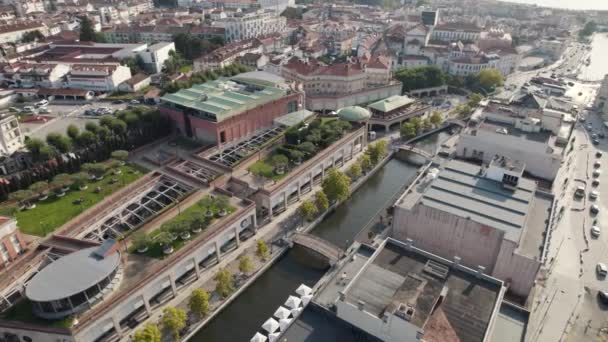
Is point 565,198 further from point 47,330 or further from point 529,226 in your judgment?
point 47,330

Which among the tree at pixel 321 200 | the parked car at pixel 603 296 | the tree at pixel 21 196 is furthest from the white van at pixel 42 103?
the parked car at pixel 603 296

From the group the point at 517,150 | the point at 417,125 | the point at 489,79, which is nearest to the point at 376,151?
Answer: the point at 417,125

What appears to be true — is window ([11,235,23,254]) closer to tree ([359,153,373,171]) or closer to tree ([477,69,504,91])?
tree ([359,153,373,171])

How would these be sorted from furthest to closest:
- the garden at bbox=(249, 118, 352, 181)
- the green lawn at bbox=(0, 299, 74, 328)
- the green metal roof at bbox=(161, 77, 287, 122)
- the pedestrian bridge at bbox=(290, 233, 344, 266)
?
the green metal roof at bbox=(161, 77, 287, 122) < the garden at bbox=(249, 118, 352, 181) < the pedestrian bridge at bbox=(290, 233, 344, 266) < the green lawn at bbox=(0, 299, 74, 328)

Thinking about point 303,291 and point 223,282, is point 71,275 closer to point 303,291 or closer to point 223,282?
point 223,282

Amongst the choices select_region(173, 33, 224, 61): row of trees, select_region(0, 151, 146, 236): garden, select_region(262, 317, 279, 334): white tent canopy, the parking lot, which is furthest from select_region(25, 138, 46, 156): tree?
select_region(173, 33, 224, 61): row of trees

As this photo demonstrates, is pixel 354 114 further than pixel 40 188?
Yes

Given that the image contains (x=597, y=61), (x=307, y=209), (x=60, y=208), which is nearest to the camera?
(x=60, y=208)
